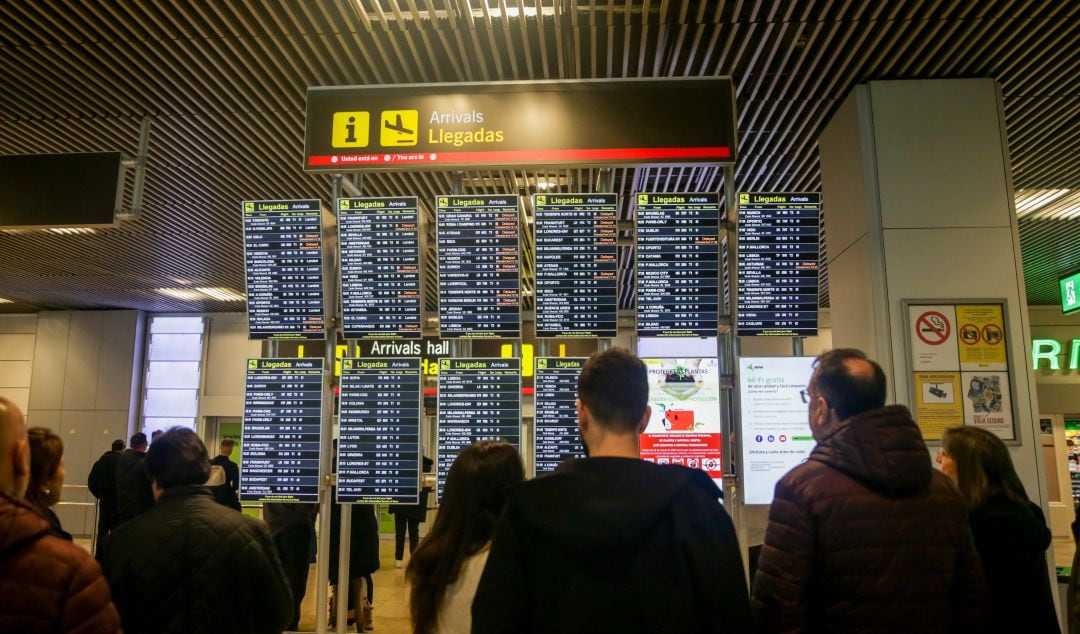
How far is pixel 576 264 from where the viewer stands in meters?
3.98

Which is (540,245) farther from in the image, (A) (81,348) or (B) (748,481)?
(A) (81,348)

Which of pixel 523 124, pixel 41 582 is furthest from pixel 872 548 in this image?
pixel 523 124

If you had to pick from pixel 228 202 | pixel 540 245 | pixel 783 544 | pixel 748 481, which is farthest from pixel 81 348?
pixel 783 544

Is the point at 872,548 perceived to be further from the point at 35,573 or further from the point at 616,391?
the point at 35,573

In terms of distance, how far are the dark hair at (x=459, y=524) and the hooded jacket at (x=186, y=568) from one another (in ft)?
2.32

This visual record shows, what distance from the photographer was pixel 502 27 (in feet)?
14.1

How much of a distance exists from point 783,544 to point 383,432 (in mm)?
2592

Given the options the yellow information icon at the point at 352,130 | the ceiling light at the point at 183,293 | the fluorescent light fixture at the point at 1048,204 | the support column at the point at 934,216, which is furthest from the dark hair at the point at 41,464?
the ceiling light at the point at 183,293

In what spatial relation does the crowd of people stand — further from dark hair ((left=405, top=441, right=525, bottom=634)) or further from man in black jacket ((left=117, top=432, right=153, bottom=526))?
man in black jacket ((left=117, top=432, right=153, bottom=526))

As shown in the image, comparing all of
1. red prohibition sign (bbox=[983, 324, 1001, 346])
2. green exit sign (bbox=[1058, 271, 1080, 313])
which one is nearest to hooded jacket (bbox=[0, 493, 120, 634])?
red prohibition sign (bbox=[983, 324, 1001, 346])

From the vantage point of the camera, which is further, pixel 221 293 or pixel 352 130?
pixel 221 293

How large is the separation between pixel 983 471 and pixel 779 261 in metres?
1.68

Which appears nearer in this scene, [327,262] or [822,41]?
[327,262]

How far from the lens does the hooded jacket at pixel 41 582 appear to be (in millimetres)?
1578
